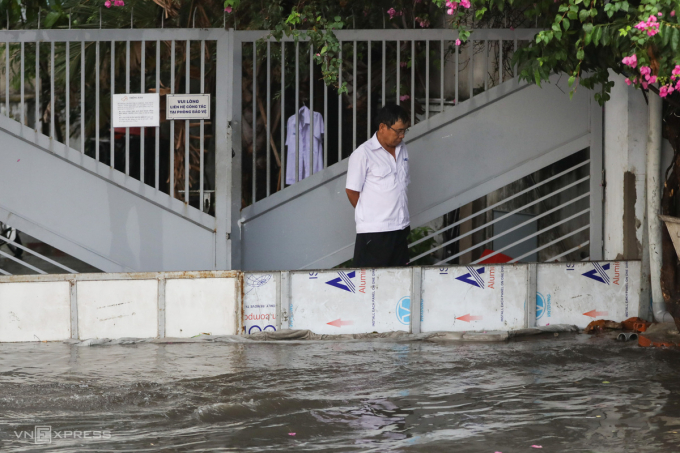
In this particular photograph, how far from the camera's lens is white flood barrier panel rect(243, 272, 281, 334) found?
21.3 ft

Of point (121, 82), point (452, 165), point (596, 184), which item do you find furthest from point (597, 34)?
point (121, 82)

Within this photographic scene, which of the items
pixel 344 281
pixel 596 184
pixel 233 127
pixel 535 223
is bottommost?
pixel 344 281

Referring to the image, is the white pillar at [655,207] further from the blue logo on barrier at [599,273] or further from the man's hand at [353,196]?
the man's hand at [353,196]

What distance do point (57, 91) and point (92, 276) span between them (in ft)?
24.4

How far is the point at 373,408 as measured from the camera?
4719mm

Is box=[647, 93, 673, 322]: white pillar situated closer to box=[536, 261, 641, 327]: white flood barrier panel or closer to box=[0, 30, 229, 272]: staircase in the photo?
box=[536, 261, 641, 327]: white flood barrier panel

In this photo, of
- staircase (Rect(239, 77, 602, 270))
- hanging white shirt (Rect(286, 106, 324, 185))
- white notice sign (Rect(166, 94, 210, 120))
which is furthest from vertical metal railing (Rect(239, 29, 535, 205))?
white notice sign (Rect(166, 94, 210, 120))

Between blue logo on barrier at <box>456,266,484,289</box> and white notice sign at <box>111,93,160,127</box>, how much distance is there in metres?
2.76

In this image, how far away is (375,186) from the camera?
6559mm

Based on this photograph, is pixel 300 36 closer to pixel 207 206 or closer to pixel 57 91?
pixel 207 206

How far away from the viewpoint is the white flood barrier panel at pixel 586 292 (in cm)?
675

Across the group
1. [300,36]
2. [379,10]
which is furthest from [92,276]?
[379,10]

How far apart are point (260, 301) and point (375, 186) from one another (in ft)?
4.23

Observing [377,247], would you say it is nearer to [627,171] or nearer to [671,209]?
[627,171]
